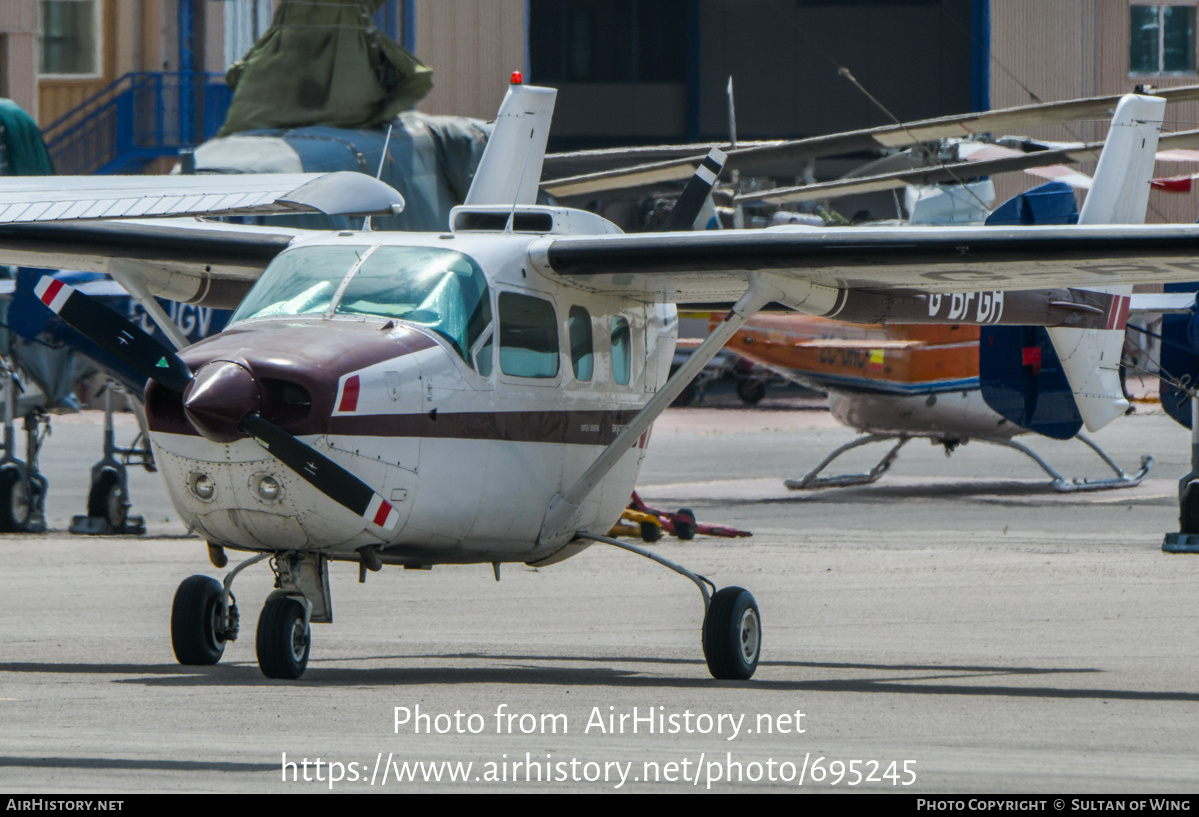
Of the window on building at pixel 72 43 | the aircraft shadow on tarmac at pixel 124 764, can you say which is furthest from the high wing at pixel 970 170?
the window on building at pixel 72 43

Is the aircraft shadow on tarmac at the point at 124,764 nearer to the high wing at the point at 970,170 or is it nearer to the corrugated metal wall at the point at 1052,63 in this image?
the high wing at the point at 970,170

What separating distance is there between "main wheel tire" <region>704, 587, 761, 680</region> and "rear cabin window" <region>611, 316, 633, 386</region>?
1670 millimetres

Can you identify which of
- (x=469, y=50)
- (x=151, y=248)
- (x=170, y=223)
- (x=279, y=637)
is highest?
(x=469, y=50)

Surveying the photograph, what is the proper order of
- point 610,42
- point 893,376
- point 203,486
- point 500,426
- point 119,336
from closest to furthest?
1. point 203,486
2. point 119,336
3. point 500,426
4. point 893,376
5. point 610,42

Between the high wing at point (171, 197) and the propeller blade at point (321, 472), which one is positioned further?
the propeller blade at point (321, 472)

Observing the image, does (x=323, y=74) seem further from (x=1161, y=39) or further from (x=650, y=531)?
(x=1161, y=39)

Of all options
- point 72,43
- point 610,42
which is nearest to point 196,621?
point 72,43

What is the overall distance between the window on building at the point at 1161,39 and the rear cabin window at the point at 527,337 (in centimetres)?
3238

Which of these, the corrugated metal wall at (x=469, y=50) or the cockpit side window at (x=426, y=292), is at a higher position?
the corrugated metal wall at (x=469, y=50)

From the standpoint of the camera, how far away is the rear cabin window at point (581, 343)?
383 inches

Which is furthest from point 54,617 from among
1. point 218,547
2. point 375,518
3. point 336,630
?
point 375,518

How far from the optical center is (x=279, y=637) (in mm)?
8352

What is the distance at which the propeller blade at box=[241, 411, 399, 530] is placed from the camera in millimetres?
7637

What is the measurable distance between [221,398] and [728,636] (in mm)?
3112
